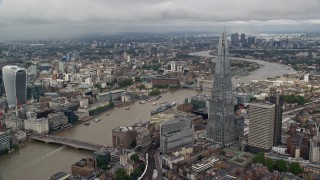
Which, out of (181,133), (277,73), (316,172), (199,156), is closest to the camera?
(316,172)

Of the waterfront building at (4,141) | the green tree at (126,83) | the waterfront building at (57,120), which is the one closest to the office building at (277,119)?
the waterfront building at (57,120)

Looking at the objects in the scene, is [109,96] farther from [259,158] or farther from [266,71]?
[266,71]

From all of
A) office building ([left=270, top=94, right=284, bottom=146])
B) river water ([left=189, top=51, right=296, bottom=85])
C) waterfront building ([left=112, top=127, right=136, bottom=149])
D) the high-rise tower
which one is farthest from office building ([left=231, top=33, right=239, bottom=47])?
waterfront building ([left=112, top=127, right=136, bottom=149])

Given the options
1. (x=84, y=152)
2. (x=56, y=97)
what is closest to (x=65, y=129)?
(x=84, y=152)

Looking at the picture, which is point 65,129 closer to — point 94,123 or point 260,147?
point 94,123

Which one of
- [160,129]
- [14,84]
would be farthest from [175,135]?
[14,84]

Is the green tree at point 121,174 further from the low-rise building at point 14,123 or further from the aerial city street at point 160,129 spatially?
the low-rise building at point 14,123
